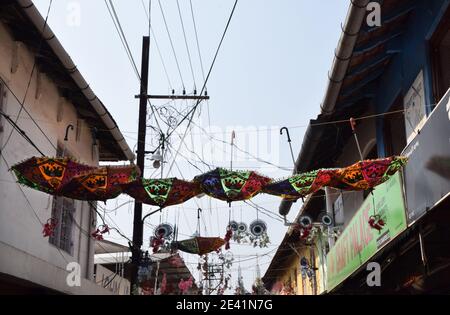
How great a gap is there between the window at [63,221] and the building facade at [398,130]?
5654 millimetres

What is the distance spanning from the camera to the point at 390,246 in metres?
9.70

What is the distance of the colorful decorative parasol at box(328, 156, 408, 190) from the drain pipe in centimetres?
535

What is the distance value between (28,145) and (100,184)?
114 inches

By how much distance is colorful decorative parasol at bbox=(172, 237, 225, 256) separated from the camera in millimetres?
17047

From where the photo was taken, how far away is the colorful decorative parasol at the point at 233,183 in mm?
8625

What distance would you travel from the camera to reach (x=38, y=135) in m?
11.4

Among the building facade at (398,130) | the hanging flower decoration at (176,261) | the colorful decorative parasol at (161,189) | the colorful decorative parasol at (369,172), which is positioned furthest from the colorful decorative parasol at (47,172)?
the hanging flower decoration at (176,261)

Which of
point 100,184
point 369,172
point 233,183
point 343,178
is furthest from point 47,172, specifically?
point 369,172

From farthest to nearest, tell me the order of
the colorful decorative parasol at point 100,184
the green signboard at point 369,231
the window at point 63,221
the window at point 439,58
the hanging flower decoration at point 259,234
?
the hanging flower decoration at point 259,234 < the window at point 63,221 < the green signboard at point 369,231 < the window at point 439,58 < the colorful decorative parasol at point 100,184

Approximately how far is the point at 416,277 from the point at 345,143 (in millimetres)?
4828

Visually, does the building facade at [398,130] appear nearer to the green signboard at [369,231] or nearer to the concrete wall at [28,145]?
the green signboard at [369,231]

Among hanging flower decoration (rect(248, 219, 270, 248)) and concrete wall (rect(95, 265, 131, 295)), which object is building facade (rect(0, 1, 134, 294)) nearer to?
concrete wall (rect(95, 265, 131, 295))

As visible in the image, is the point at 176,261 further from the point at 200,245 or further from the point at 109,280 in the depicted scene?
the point at 200,245
